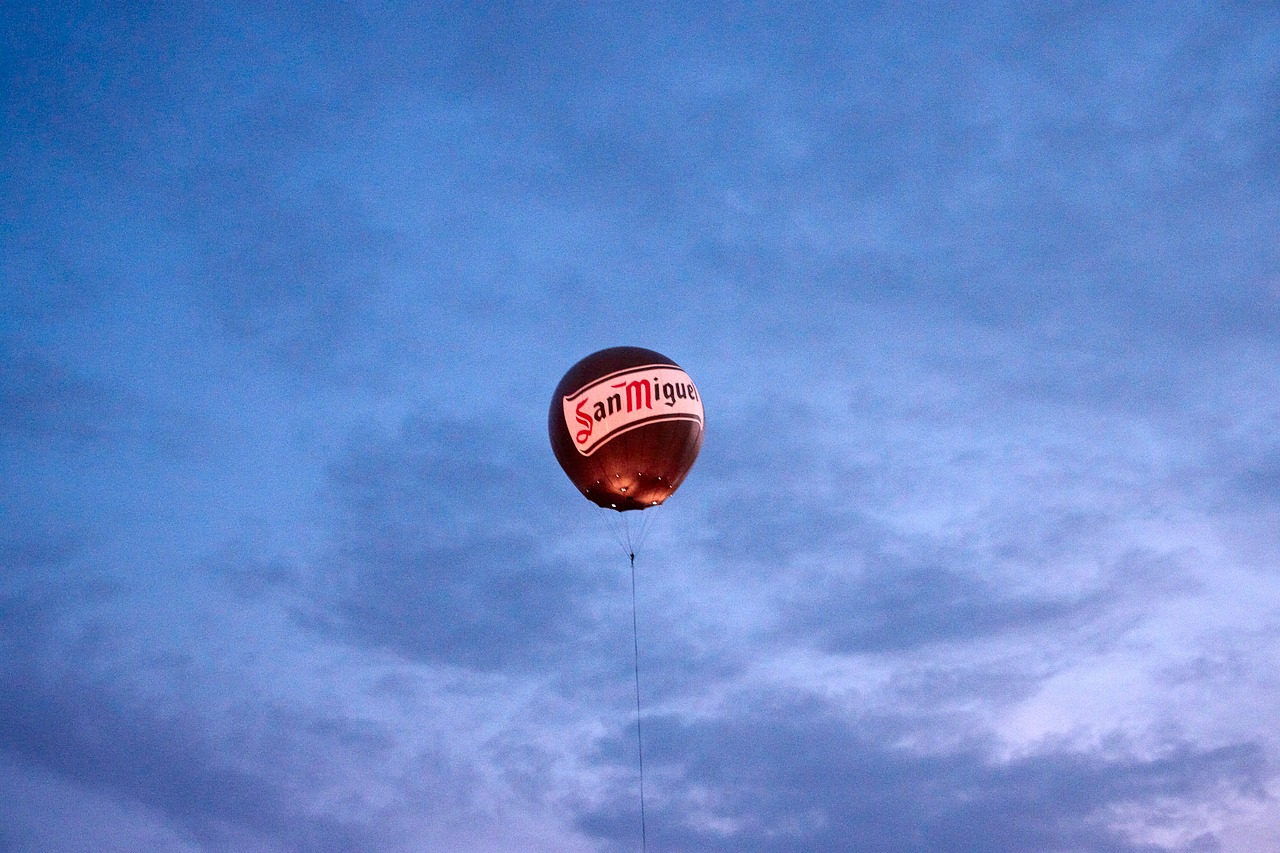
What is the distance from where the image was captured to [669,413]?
1444 inches

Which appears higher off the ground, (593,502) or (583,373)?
(583,373)

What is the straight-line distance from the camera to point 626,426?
36219 millimetres

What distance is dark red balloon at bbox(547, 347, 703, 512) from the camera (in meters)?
36.4

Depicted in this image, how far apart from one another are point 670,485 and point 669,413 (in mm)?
2389

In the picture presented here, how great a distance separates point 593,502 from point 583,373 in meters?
3.89

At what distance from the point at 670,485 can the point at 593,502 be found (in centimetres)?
237

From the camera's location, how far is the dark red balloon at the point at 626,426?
36.4m

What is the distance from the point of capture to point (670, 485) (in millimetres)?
37844

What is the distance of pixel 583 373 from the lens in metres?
37.4

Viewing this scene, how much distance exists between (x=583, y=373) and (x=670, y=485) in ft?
13.6

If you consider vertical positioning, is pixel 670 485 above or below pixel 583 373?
below
